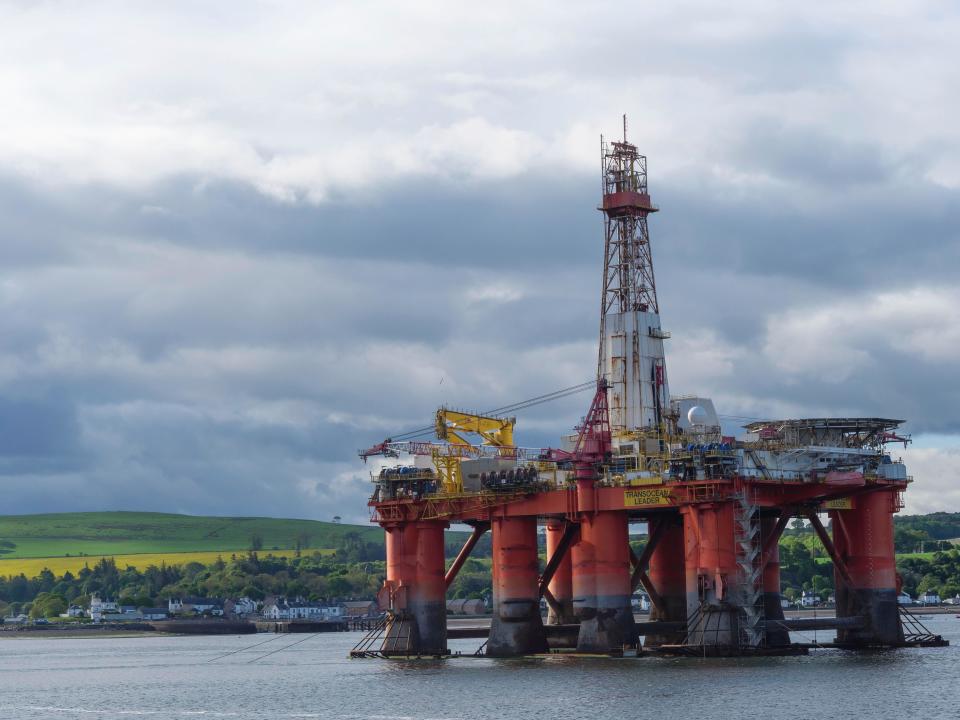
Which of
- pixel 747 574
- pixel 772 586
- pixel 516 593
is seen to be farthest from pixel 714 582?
pixel 772 586

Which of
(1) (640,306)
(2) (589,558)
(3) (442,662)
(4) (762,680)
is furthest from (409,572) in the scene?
(4) (762,680)

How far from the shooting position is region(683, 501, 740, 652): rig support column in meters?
77.8

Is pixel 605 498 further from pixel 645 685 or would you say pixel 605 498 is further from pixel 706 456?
pixel 645 685

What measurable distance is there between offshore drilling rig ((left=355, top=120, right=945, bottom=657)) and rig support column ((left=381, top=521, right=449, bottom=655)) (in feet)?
0.27

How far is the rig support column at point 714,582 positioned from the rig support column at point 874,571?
11460 millimetres

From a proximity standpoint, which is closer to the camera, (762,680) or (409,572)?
(762,680)

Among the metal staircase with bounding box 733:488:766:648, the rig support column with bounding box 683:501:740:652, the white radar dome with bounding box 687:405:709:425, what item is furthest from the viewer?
the white radar dome with bounding box 687:405:709:425

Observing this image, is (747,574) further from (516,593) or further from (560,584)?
(560,584)

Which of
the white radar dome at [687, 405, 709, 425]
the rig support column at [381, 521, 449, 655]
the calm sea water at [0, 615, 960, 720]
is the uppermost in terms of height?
the white radar dome at [687, 405, 709, 425]

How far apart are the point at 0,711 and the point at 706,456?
33.6 metres

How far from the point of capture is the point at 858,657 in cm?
8231

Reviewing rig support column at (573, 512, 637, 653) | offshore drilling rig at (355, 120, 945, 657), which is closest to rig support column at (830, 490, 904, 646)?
offshore drilling rig at (355, 120, 945, 657)

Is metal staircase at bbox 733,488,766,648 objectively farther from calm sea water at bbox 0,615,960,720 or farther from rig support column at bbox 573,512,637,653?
rig support column at bbox 573,512,637,653

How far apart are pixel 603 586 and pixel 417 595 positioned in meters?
12.4
